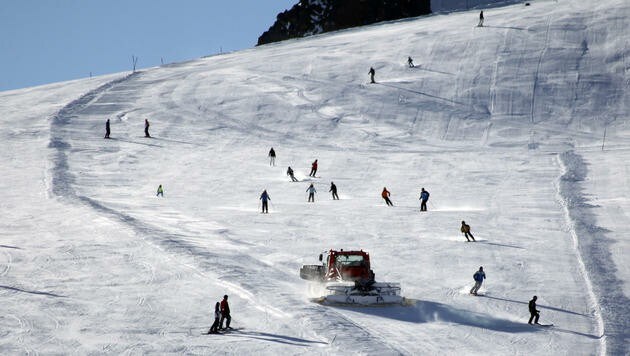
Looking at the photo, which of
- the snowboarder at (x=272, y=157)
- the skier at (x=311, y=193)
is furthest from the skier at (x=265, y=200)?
the snowboarder at (x=272, y=157)

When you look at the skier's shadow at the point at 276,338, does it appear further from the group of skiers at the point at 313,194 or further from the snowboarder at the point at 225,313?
the group of skiers at the point at 313,194

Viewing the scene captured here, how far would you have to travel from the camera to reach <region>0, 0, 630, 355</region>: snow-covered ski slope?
2227 centimetres

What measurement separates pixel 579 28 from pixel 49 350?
58602 mm

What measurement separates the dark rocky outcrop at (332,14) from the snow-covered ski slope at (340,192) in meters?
36.6

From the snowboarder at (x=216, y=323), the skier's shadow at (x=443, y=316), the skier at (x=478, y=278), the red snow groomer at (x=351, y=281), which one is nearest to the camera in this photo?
the snowboarder at (x=216, y=323)

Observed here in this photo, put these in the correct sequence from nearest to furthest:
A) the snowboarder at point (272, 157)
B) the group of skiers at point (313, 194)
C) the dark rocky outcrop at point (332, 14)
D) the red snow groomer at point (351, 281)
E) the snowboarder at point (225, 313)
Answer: the snowboarder at point (225, 313) → the red snow groomer at point (351, 281) → the group of skiers at point (313, 194) → the snowboarder at point (272, 157) → the dark rocky outcrop at point (332, 14)

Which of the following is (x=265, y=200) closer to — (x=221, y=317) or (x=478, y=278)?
(x=478, y=278)

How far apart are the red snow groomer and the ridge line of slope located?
520cm

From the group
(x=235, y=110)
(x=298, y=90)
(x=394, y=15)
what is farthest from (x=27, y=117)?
(x=394, y=15)

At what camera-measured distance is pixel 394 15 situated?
122 metres

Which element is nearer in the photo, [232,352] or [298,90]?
[232,352]

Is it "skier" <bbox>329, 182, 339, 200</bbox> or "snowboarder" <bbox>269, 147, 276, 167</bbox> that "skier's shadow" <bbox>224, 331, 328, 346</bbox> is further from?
"snowboarder" <bbox>269, 147, 276, 167</bbox>

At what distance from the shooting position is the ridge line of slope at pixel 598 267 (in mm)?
22094

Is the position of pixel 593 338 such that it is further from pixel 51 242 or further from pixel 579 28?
pixel 579 28
